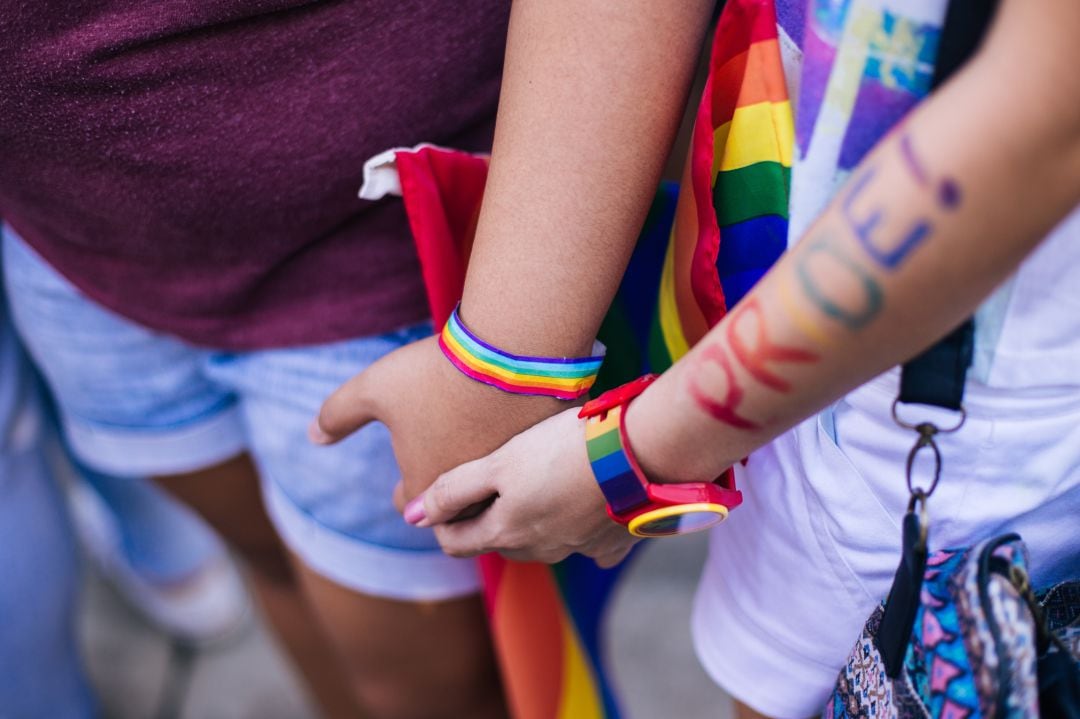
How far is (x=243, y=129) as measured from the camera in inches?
30.3

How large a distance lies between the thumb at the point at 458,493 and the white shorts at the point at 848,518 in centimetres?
23

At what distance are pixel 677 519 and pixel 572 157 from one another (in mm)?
270

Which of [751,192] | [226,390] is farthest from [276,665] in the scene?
[751,192]

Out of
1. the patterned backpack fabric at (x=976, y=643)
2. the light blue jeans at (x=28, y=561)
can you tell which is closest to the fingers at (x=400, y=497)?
the patterned backpack fabric at (x=976, y=643)

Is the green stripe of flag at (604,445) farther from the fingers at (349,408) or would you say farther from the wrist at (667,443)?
the fingers at (349,408)

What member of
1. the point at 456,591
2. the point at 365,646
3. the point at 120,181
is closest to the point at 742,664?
the point at 456,591

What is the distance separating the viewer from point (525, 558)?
76 centimetres

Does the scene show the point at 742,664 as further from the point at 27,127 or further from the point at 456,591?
the point at 27,127

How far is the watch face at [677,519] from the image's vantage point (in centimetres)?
62

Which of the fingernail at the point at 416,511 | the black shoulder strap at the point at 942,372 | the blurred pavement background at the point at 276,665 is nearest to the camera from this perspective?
the black shoulder strap at the point at 942,372

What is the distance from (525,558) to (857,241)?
0.41 m

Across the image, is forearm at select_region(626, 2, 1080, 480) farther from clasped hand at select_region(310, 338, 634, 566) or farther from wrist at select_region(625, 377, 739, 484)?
clasped hand at select_region(310, 338, 634, 566)

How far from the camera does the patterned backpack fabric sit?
0.50 m

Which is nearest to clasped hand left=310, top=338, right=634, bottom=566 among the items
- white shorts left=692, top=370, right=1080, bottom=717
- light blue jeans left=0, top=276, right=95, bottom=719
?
white shorts left=692, top=370, right=1080, bottom=717
